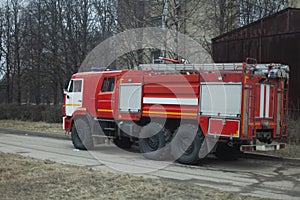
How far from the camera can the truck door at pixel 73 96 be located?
632 inches

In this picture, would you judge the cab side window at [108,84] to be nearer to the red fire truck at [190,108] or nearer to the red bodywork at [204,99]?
the red fire truck at [190,108]

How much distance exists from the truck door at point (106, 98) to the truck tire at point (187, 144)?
2.83 meters

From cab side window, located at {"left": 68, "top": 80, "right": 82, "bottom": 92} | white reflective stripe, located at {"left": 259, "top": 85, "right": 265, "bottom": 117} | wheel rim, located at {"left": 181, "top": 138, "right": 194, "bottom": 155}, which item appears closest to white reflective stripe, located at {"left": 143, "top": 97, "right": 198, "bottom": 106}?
wheel rim, located at {"left": 181, "top": 138, "right": 194, "bottom": 155}

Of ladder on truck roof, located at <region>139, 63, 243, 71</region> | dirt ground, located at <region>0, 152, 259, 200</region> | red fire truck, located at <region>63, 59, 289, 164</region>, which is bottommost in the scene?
dirt ground, located at <region>0, 152, 259, 200</region>

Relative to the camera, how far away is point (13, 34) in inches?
1487

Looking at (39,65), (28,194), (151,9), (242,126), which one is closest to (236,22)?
(151,9)

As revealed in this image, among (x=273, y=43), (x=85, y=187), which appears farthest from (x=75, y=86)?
(x=85, y=187)

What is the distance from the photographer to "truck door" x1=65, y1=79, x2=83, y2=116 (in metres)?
16.0

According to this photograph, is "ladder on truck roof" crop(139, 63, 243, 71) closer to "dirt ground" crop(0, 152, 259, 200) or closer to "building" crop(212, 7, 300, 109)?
"dirt ground" crop(0, 152, 259, 200)

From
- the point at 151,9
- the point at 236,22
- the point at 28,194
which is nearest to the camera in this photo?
the point at 28,194

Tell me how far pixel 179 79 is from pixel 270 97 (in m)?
2.59

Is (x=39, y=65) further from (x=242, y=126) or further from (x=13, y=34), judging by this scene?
(x=242, y=126)

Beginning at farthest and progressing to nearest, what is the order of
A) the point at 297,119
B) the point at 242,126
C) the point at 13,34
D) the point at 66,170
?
the point at 13,34 → the point at 297,119 → the point at 242,126 → the point at 66,170

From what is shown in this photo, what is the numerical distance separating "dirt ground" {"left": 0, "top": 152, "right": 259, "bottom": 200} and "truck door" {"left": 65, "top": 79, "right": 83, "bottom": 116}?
6.25m
